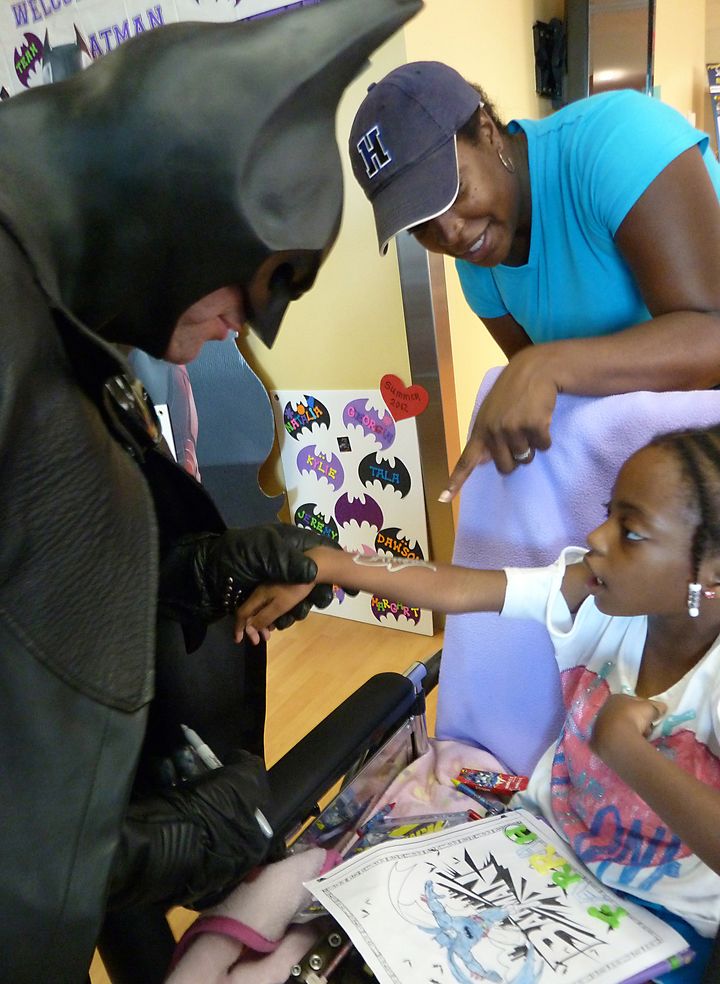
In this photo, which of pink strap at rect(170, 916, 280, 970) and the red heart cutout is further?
the red heart cutout

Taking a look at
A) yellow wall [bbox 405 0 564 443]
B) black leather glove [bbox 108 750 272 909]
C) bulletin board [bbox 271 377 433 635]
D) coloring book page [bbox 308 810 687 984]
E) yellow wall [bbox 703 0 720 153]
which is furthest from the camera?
yellow wall [bbox 703 0 720 153]

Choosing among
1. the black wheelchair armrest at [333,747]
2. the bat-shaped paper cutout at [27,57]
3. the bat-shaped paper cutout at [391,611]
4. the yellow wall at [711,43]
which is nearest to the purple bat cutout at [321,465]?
the bat-shaped paper cutout at [391,611]

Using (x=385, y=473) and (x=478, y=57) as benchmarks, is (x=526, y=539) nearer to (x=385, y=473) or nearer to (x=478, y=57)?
(x=385, y=473)

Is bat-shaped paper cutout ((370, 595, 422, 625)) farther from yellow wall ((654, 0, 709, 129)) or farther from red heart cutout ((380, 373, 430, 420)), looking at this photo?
yellow wall ((654, 0, 709, 129))

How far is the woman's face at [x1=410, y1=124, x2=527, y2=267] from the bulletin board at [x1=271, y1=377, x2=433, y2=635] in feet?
2.87

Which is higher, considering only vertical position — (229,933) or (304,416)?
(304,416)

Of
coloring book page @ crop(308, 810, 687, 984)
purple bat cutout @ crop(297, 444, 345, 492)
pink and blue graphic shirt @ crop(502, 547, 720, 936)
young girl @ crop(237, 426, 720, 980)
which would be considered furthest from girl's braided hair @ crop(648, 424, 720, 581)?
purple bat cutout @ crop(297, 444, 345, 492)

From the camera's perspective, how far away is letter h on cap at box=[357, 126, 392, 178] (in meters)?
0.93

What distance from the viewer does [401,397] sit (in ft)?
6.30

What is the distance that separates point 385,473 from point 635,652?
123 cm

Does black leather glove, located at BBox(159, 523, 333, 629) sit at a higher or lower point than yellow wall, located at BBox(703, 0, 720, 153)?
lower

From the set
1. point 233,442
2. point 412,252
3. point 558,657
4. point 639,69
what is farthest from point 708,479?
point 639,69

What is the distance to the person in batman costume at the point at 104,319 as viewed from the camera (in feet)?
1.59

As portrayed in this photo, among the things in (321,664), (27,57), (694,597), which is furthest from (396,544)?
(27,57)
